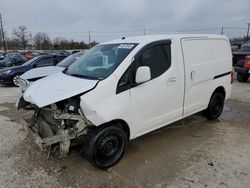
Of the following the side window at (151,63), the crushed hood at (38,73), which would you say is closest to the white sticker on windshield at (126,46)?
the side window at (151,63)

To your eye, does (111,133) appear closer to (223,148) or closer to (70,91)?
(70,91)

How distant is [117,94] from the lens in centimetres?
317

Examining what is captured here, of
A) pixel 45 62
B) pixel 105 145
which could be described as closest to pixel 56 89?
pixel 105 145

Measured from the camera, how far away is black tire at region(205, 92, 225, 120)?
203 inches

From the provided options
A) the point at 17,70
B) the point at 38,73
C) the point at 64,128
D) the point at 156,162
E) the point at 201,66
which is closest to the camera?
the point at 64,128

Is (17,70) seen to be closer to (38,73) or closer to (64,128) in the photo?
(38,73)

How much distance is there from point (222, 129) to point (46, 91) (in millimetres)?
3598

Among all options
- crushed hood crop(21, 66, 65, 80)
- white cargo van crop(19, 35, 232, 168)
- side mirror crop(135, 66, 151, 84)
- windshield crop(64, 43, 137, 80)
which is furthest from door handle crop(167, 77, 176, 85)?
crushed hood crop(21, 66, 65, 80)

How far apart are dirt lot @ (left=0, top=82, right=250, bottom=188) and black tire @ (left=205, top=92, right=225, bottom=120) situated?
1.11 feet

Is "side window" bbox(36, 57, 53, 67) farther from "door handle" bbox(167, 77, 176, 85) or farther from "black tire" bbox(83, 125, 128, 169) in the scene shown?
"black tire" bbox(83, 125, 128, 169)

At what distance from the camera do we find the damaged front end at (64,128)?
3.00 meters

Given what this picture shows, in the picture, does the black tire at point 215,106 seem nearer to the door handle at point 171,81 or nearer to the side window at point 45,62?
the door handle at point 171,81

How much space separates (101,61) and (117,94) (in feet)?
2.81

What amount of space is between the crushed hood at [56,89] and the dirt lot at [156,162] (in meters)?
0.69
